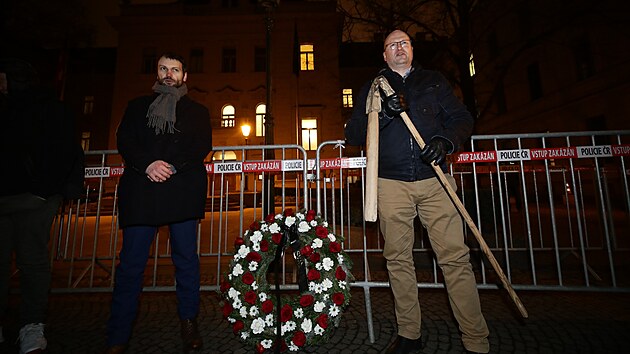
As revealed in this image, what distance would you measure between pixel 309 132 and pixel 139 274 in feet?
68.7

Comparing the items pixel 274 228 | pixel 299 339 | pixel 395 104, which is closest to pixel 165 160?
pixel 274 228

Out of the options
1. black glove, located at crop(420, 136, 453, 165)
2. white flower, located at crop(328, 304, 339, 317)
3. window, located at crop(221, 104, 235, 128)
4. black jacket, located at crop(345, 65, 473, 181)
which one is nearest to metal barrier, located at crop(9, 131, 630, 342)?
white flower, located at crop(328, 304, 339, 317)

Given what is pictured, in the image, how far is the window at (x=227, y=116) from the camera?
23.0 meters

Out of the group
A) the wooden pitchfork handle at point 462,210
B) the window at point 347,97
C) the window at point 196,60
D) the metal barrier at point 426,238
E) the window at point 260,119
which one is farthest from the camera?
the window at point 347,97

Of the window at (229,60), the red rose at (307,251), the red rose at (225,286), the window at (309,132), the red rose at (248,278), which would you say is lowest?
the red rose at (225,286)

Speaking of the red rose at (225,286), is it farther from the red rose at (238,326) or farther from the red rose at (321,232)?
the red rose at (321,232)

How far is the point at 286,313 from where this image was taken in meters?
2.51

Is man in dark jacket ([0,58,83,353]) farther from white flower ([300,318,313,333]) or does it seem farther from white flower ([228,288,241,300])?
white flower ([300,318,313,333])

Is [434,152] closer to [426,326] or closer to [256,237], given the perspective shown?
[256,237]

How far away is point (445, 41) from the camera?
9.70m

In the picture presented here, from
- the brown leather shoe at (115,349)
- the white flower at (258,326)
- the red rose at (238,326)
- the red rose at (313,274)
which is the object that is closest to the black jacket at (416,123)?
the red rose at (313,274)

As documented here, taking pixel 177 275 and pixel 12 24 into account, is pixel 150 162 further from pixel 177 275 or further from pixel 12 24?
pixel 12 24

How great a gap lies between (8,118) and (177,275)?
2.04 m

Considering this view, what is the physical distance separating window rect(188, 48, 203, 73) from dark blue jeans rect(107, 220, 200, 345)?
24.4 metres
